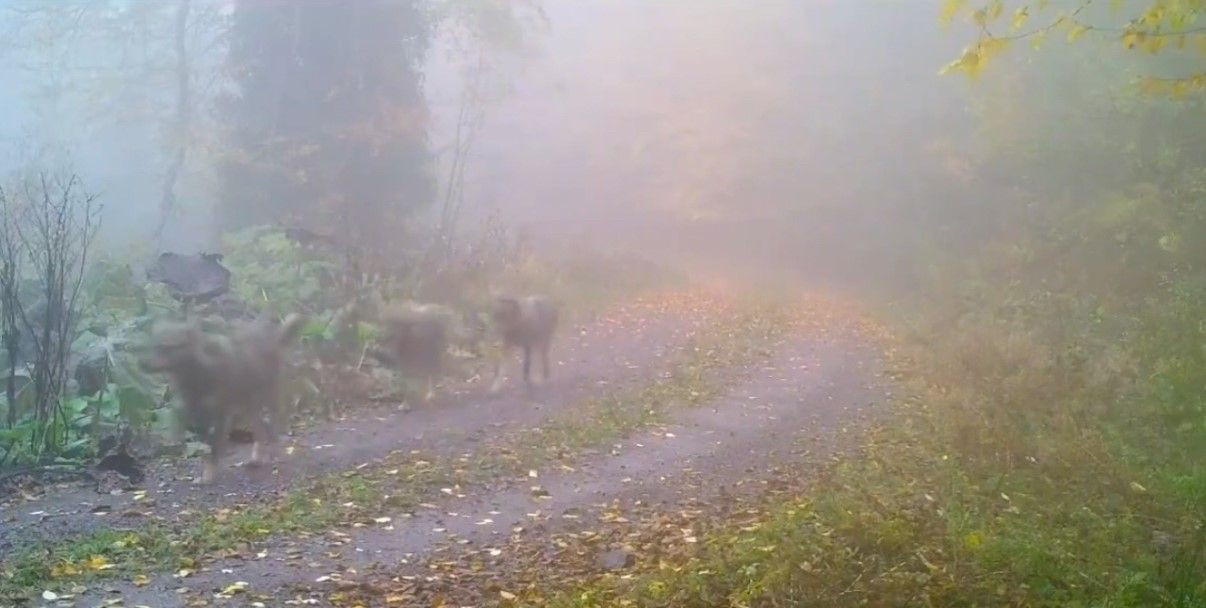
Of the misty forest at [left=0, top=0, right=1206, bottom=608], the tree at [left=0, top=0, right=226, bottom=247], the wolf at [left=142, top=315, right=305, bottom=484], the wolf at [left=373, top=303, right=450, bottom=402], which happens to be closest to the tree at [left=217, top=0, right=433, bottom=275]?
the misty forest at [left=0, top=0, right=1206, bottom=608]

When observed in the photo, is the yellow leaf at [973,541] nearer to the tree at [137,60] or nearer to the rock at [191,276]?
the rock at [191,276]

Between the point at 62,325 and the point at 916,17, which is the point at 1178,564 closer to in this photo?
the point at 62,325

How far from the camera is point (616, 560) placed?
6070 millimetres

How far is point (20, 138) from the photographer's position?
2517 centimetres

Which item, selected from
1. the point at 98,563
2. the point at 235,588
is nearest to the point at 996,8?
the point at 235,588

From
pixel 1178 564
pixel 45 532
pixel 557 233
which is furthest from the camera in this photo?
pixel 557 233

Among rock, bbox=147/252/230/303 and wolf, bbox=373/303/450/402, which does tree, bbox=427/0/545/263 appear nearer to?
rock, bbox=147/252/230/303

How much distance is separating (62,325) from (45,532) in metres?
2.93

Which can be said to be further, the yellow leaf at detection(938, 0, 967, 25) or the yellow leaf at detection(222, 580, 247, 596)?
the yellow leaf at detection(222, 580, 247, 596)

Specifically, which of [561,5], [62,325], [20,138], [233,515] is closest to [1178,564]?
[233,515]

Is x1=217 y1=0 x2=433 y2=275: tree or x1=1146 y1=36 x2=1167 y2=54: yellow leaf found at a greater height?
x1=217 y1=0 x2=433 y2=275: tree

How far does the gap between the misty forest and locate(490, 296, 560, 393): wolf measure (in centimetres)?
5

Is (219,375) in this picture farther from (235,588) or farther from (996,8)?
(996,8)

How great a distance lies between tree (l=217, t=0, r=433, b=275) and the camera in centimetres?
1852
